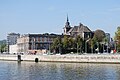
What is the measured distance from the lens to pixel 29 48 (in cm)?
18212

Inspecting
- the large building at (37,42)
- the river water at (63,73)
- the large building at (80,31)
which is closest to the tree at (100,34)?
the large building at (80,31)

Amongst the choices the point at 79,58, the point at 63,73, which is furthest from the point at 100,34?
the point at 63,73

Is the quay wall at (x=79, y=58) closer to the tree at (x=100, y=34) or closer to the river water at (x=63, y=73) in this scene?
the river water at (x=63, y=73)

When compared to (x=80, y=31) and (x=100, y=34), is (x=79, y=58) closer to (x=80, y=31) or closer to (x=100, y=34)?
(x=100, y=34)

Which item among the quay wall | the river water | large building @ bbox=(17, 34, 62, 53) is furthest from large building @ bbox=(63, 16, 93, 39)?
the river water

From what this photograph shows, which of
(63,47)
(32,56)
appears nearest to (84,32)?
(63,47)

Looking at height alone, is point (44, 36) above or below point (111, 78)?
above

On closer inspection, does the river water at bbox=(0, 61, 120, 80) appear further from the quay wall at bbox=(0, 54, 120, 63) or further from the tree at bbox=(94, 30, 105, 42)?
the tree at bbox=(94, 30, 105, 42)

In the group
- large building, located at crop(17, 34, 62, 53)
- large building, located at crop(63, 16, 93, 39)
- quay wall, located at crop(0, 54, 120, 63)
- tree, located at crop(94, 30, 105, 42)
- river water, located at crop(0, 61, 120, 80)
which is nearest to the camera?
river water, located at crop(0, 61, 120, 80)

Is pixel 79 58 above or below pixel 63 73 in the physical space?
above

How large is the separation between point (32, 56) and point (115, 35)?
29925 mm

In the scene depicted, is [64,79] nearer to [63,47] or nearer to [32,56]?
[32,56]

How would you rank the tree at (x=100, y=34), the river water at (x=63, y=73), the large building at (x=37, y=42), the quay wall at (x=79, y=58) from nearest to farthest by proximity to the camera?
the river water at (x=63, y=73) < the quay wall at (x=79, y=58) < the tree at (x=100, y=34) < the large building at (x=37, y=42)

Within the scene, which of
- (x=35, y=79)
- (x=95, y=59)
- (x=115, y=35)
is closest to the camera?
(x=35, y=79)
